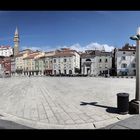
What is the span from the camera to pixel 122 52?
68938 mm

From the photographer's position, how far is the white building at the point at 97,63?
81875 mm

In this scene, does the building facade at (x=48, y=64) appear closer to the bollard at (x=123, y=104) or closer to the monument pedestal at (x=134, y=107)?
the bollard at (x=123, y=104)

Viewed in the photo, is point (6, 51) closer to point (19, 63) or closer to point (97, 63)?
point (19, 63)

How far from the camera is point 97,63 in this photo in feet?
272

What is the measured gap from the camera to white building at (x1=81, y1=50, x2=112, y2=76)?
269 feet

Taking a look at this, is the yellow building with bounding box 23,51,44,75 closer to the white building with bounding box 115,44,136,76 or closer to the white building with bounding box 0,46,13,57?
the white building with bounding box 0,46,13,57

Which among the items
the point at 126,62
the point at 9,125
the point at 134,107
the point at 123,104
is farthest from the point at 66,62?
the point at 9,125

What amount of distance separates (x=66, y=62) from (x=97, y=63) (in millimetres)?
12695

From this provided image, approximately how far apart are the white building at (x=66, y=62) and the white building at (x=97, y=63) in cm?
381
